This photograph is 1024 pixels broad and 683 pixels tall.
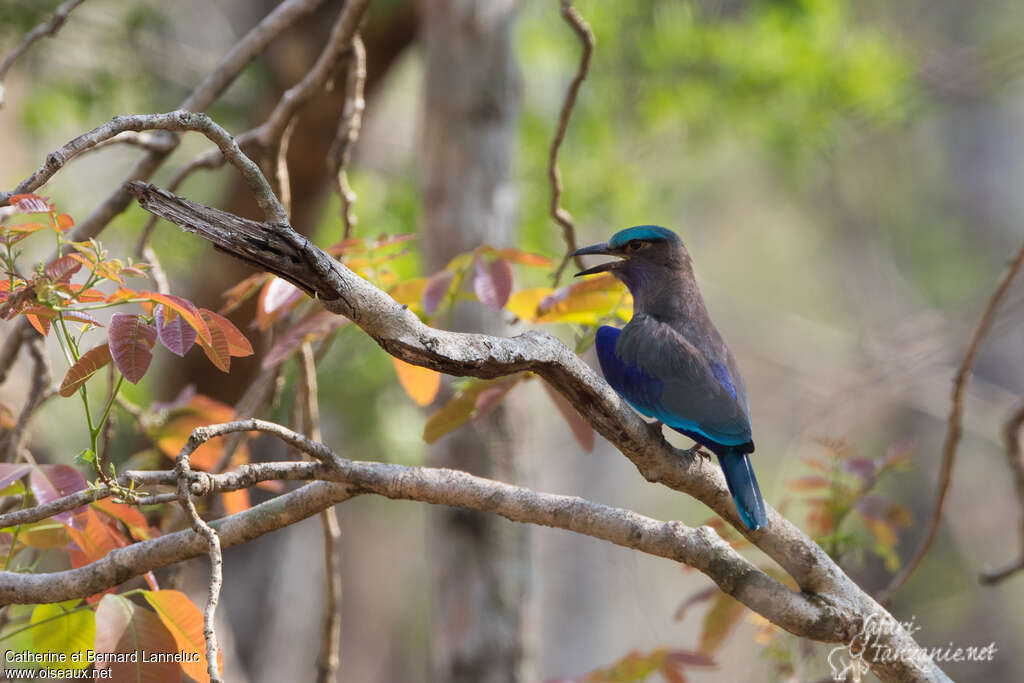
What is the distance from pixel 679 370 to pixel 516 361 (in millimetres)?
917

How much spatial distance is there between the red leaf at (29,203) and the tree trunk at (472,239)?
2.39 meters

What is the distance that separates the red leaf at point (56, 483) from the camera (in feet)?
6.63

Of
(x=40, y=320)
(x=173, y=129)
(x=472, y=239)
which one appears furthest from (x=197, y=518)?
(x=472, y=239)

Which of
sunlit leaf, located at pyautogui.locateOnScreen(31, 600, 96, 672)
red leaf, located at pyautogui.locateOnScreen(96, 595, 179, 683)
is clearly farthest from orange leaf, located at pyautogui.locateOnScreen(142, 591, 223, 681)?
sunlit leaf, located at pyautogui.locateOnScreen(31, 600, 96, 672)

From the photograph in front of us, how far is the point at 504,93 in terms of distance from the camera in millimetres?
4242

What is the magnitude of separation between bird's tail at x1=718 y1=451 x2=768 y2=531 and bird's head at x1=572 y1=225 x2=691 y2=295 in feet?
2.22

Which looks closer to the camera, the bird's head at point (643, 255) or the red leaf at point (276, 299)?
the red leaf at point (276, 299)

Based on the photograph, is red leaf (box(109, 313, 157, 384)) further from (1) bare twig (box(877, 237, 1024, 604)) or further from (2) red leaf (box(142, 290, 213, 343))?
(1) bare twig (box(877, 237, 1024, 604))

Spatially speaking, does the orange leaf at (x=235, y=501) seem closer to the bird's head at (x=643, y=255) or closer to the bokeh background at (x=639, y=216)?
the bird's head at (x=643, y=255)

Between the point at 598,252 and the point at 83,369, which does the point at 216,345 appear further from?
the point at 598,252

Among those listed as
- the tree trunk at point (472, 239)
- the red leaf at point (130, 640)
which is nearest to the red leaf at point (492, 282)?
the red leaf at point (130, 640)

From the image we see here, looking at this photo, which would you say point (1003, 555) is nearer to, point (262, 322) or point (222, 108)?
point (222, 108)

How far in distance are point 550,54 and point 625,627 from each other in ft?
42.3

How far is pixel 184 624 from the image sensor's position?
79.1 inches
